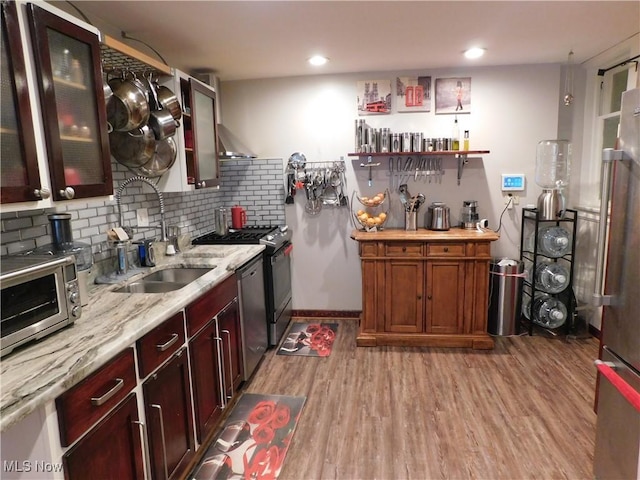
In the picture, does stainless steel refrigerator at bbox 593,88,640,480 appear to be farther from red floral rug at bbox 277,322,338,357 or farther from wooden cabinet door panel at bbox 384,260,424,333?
red floral rug at bbox 277,322,338,357

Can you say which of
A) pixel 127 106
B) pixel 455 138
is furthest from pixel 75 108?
pixel 455 138

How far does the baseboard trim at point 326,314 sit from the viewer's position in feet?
13.2

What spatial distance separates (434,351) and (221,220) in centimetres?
209

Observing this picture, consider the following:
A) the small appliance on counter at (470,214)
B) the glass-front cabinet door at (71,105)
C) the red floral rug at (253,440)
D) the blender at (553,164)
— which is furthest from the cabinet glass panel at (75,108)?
the blender at (553,164)

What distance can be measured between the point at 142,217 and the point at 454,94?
2781mm

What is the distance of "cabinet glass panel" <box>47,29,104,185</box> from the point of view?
1.56m

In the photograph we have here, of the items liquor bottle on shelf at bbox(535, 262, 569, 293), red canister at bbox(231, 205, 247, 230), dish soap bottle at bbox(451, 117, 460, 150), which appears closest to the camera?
liquor bottle on shelf at bbox(535, 262, 569, 293)

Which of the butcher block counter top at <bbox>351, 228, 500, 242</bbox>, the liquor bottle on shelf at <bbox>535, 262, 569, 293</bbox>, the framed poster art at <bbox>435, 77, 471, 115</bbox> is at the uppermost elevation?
the framed poster art at <bbox>435, 77, 471, 115</bbox>

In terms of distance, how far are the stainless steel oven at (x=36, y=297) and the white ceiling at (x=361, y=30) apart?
1.47 meters

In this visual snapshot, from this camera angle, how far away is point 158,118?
236cm

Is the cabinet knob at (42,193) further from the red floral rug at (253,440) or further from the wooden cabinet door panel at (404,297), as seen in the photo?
the wooden cabinet door panel at (404,297)

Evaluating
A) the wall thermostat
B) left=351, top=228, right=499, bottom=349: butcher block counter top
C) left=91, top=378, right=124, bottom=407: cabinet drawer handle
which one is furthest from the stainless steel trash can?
left=91, top=378, right=124, bottom=407: cabinet drawer handle

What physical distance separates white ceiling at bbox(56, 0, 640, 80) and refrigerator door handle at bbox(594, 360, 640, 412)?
1.86 meters

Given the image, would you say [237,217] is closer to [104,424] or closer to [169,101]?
[169,101]
